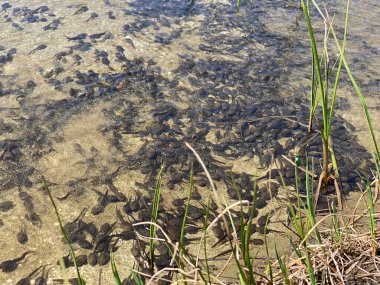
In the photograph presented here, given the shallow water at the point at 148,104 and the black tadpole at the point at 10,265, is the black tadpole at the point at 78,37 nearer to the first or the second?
the shallow water at the point at 148,104

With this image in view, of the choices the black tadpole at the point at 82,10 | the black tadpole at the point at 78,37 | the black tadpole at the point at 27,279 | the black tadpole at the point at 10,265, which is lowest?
the black tadpole at the point at 10,265

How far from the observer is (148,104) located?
706cm

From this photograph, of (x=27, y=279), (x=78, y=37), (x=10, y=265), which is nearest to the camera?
(x=27, y=279)

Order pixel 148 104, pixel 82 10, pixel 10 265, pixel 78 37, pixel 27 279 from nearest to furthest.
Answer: pixel 27 279
pixel 10 265
pixel 148 104
pixel 78 37
pixel 82 10

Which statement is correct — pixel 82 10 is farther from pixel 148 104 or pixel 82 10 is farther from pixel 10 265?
pixel 10 265

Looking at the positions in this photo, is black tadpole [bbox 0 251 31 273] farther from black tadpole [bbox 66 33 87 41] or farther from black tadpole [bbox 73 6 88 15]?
black tadpole [bbox 73 6 88 15]

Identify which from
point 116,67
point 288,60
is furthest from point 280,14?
point 116,67

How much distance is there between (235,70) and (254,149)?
2.01m

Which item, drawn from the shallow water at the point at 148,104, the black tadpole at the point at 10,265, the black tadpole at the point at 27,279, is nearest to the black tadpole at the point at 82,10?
the shallow water at the point at 148,104

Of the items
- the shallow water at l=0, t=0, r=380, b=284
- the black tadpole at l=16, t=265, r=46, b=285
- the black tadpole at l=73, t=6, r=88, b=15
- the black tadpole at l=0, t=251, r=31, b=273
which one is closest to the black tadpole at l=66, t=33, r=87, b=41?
the shallow water at l=0, t=0, r=380, b=284

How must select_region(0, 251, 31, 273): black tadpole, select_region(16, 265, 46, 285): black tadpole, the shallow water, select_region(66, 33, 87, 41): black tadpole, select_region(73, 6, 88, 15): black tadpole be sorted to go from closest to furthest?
select_region(16, 265, 46, 285): black tadpole, select_region(0, 251, 31, 273): black tadpole, the shallow water, select_region(66, 33, 87, 41): black tadpole, select_region(73, 6, 88, 15): black tadpole

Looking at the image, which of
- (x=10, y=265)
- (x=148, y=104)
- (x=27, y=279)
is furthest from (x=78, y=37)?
(x=27, y=279)

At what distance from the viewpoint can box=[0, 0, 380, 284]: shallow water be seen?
5.48 metres

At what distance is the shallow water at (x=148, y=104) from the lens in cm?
548
